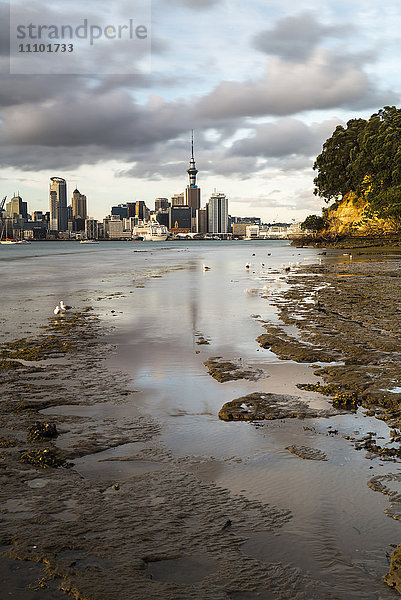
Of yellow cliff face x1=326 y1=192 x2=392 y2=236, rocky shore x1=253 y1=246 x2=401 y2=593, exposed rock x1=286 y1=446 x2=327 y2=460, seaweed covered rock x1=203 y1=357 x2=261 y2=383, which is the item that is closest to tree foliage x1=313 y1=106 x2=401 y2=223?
yellow cliff face x1=326 y1=192 x2=392 y2=236

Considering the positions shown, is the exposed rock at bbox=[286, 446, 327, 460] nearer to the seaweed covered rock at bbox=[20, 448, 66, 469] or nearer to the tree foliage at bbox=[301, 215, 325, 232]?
the seaweed covered rock at bbox=[20, 448, 66, 469]

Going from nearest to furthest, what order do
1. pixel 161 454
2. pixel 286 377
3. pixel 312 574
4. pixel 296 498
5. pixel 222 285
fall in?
pixel 312 574 < pixel 296 498 < pixel 161 454 < pixel 286 377 < pixel 222 285

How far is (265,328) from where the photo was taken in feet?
47.4

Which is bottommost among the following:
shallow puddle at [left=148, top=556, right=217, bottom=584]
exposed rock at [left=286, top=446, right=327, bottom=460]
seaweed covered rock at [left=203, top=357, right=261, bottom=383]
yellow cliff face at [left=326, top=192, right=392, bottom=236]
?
shallow puddle at [left=148, top=556, right=217, bottom=584]

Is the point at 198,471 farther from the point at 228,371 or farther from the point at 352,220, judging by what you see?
the point at 352,220

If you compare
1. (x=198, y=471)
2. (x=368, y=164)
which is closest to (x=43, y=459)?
(x=198, y=471)

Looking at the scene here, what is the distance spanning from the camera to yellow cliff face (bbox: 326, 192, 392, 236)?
260 feet

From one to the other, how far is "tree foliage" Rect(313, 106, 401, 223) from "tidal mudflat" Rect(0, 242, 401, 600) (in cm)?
6291

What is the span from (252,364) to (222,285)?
60.8 ft

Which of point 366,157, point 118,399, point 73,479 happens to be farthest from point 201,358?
point 366,157

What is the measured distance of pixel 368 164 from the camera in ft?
264

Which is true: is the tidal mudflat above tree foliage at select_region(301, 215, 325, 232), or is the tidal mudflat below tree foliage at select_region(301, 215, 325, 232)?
below

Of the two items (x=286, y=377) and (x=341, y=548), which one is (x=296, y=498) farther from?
(x=286, y=377)

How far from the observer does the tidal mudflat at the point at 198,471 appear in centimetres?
391
